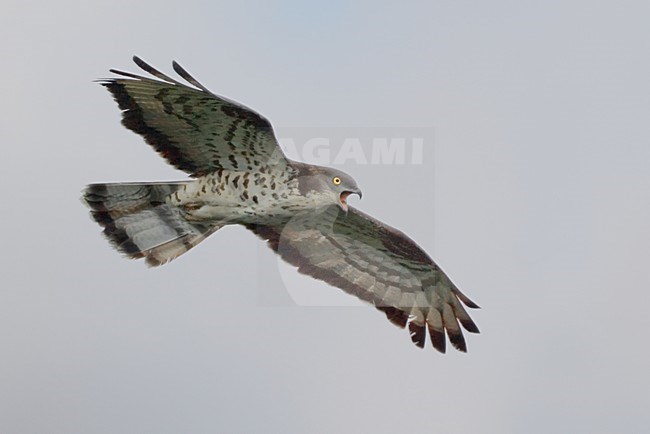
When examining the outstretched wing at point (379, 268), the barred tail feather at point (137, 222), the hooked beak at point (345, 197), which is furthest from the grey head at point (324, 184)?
the barred tail feather at point (137, 222)

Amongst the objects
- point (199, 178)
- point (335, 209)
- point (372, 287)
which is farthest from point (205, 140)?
point (372, 287)

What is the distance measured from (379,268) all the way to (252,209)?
6.55 ft

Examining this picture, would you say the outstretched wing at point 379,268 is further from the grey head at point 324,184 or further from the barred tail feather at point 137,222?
the grey head at point 324,184

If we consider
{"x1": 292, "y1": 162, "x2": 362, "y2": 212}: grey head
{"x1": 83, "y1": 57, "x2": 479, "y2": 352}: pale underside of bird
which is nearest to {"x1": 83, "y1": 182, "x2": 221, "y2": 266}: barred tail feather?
{"x1": 83, "y1": 57, "x2": 479, "y2": 352}: pale underside of bird

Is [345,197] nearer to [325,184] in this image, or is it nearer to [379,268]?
[325,184]

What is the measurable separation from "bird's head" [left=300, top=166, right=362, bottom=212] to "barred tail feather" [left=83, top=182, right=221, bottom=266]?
4.38ft

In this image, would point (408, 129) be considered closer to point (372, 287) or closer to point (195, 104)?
point (372, 287)

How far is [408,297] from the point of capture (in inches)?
492

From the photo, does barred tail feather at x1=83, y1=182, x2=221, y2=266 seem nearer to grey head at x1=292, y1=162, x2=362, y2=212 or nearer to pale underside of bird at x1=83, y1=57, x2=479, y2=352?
pale underside of bird at x1=83, y1=57, x2=479, y2=352

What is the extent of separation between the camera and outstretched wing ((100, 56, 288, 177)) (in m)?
10.4

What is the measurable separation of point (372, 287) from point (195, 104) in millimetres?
3091

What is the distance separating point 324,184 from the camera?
431 inches

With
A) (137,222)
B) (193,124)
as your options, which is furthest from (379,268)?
(193,124)

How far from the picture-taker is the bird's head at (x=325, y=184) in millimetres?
10945
